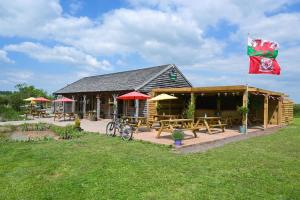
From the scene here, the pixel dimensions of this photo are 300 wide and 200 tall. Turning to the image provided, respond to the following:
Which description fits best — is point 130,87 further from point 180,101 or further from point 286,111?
point 286,111

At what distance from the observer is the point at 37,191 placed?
17.9 feet

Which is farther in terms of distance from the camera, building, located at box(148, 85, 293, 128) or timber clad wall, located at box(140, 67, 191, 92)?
timber clad wall, located at box(140, 67, 191, 92)

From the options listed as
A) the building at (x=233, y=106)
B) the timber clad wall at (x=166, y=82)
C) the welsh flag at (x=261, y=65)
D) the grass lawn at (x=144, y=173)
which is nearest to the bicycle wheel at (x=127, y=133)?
the grass lawn at (x=144, y=173)

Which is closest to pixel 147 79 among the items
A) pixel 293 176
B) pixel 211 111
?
pixel 211 111

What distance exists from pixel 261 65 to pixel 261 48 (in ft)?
2.73

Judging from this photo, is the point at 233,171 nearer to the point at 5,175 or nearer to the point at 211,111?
the point at 5,175

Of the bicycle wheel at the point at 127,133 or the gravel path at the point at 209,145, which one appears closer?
the gravel path at the point at 209,145

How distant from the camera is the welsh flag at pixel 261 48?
13.9 metres

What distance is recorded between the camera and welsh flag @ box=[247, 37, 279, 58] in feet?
45.5

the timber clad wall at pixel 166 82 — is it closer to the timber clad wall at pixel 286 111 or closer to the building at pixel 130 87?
the building at pixel 130 87

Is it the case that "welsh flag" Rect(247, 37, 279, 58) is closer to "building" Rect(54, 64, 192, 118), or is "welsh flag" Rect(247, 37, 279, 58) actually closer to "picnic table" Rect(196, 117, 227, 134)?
"picnic table" Rect(196, 117, 227, 134)

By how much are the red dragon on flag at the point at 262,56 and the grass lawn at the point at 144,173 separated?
5261 mm

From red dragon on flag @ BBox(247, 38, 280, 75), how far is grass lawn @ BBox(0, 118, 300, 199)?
5.26m

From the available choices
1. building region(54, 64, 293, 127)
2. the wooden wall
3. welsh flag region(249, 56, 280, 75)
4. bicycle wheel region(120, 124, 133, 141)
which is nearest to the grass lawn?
bicycle wheel region(120, 124, 133, 141)
